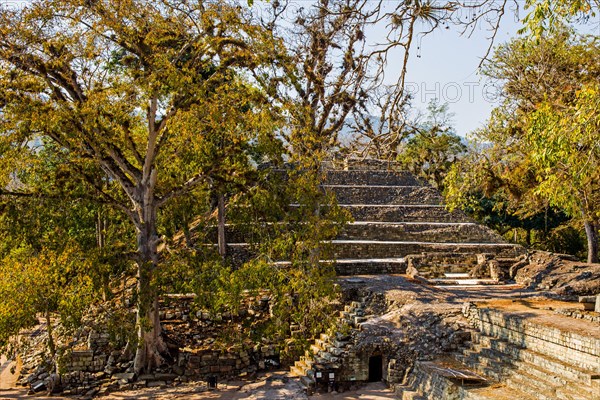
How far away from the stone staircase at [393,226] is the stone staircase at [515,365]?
6.32 m

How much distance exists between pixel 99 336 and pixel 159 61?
6.85 meters

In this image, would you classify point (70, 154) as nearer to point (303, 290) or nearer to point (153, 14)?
point (153, 14)

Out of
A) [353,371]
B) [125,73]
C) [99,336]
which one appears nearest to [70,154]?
[125,73]

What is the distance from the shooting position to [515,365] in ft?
33.9

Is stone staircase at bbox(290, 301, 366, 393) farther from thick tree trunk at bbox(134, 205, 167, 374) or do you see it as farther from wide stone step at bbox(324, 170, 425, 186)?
wide stone step at bbox(324, 170, 425, 186)

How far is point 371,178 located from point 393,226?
371 cm

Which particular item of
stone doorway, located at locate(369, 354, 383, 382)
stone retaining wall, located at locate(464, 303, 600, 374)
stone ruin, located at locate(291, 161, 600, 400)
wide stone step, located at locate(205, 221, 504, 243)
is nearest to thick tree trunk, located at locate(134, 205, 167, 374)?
stone ruin, located at locate(291, 161, 600, 400)

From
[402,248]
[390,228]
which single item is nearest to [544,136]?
[402,248]

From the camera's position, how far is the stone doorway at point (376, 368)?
41.0 ft

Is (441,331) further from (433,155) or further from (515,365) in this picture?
(433,155)

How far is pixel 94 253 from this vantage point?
1152cm

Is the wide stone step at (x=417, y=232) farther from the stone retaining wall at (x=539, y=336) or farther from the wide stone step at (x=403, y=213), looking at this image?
the stone retaining wall at (x=539, y=336)

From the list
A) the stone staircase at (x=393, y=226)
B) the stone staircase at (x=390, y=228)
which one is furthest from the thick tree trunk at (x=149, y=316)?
the stone staircase at (x=393, y=226)

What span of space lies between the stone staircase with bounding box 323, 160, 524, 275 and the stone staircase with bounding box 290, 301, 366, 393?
13.8 ft
